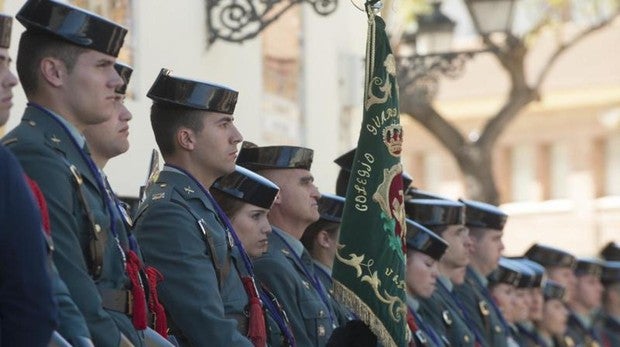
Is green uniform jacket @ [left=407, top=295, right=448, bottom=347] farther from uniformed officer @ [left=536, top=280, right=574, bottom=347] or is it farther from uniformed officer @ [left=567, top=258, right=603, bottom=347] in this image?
uniformed officer @ [left=567, top=258, right=603, bottom=347]

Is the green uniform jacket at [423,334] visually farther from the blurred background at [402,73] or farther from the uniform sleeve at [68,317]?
the uniform sleeve at [68,317]

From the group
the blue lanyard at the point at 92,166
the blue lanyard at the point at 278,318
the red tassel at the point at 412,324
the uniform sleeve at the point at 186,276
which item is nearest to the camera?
the blue lanyard at the point at 92,166

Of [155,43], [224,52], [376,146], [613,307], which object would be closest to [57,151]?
[376,146]

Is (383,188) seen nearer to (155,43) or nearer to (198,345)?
(198,345)

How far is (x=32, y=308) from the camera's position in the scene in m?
4.55

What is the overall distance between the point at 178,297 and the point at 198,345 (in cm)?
18

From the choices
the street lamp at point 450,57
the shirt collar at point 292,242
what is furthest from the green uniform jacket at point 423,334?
the street lamp at point 450,57

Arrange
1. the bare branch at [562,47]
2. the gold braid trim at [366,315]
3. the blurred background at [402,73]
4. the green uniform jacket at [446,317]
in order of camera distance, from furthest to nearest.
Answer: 1. the bare branch at [562,47]
2. the blurred background at [402,73]
3. the green uniform jacket at [446,317]
4. the gold braid trim at [366,315]

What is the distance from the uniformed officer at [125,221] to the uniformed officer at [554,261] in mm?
6901

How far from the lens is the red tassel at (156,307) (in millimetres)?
5953

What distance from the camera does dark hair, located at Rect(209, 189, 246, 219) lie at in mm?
7238

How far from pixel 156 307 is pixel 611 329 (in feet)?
27.8

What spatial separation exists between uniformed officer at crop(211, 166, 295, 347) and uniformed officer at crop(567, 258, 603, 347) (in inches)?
252

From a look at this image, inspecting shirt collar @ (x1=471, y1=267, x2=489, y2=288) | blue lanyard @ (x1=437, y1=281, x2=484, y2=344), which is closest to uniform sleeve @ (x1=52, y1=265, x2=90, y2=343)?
blue lanyard @ (x1=437, y1=281, x2=484, y2=344)
